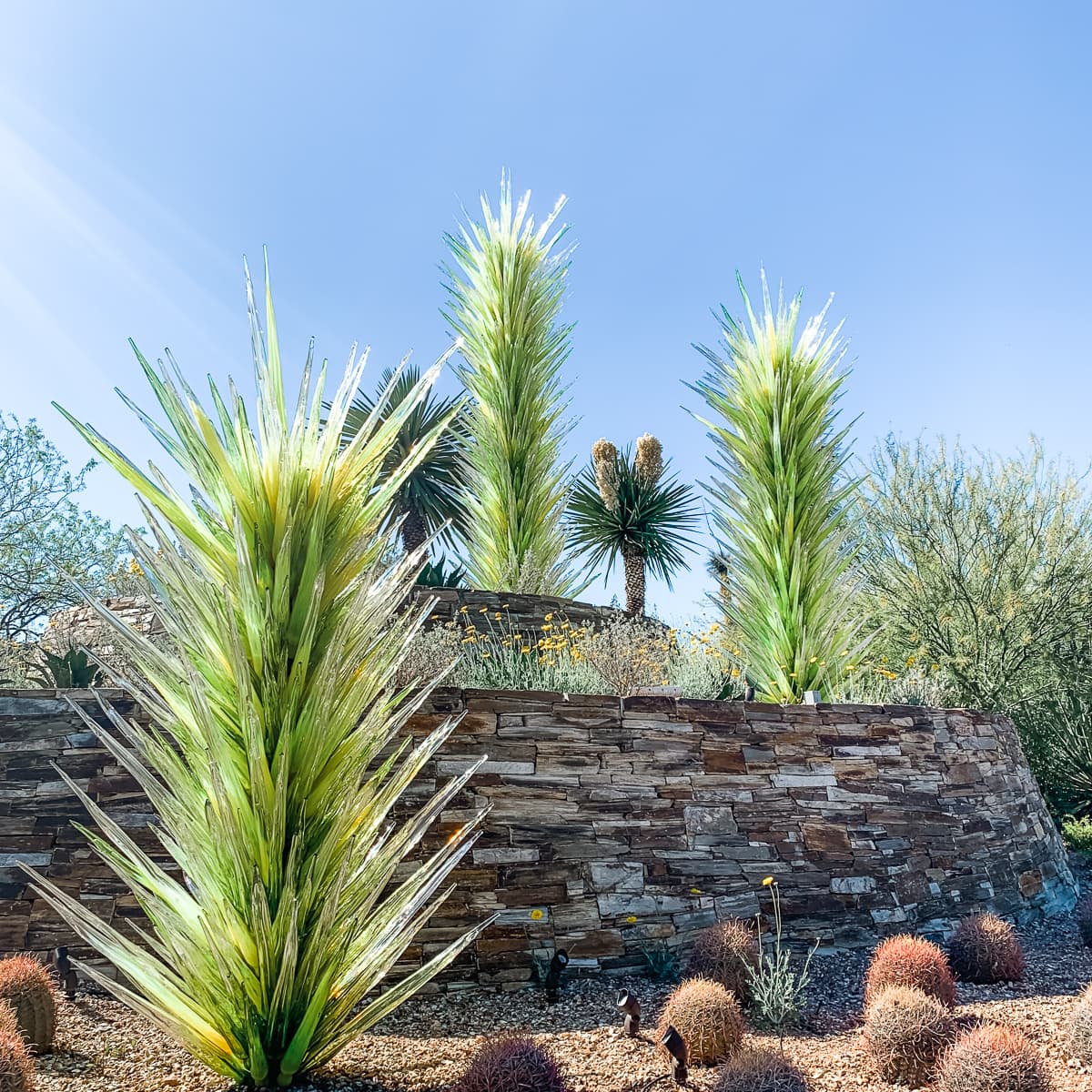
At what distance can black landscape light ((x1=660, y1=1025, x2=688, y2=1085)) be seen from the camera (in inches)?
120

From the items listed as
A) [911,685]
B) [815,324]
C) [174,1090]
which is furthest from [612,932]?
[815,324]

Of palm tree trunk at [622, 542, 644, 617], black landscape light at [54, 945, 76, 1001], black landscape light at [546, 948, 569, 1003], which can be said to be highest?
palm tree trunk at [622, 542, 644, 617]

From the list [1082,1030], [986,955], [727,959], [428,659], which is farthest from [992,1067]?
[428,659]

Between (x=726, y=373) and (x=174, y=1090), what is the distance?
19.8 feet

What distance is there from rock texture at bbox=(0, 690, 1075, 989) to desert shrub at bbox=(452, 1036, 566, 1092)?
1.48m

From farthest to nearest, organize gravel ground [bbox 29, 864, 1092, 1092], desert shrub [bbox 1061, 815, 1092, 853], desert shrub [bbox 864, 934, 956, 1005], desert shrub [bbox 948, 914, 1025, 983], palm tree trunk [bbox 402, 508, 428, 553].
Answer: palm tree trunk [bbox 402, 508, 428, 553], desert shrub [bbox 1061, 815, 1092, 853], desert shrub [bbox 948, 914, 1025, 983], desert shrub [bbox 864, 934, 956, 1005], gravel ground [bbox 29, 864, 1092, 1092]

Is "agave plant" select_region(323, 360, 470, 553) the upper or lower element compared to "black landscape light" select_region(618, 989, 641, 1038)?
upper

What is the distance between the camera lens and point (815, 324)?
691cm

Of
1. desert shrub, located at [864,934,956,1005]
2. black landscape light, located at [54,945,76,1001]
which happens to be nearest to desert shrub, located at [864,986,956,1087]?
desert shrub, located at [864,934,956,1005]

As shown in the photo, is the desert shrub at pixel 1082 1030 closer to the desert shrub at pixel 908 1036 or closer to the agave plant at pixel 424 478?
the desert shrub at pixel 908 1036

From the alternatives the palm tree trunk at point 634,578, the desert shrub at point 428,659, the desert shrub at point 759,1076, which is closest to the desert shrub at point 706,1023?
the desert shrub at point 759,1076

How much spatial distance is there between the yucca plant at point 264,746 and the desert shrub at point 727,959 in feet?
5.35

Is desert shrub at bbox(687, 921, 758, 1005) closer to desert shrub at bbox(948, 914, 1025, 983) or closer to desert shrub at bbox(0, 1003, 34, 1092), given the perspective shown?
desert shrub at bbox(948, 914, 1025, 983)

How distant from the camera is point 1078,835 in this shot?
8500mm
